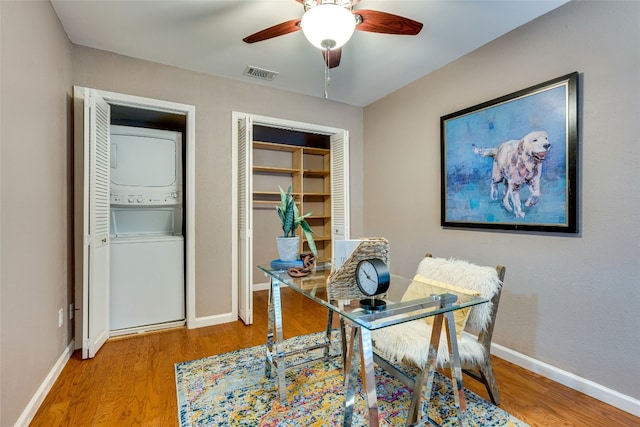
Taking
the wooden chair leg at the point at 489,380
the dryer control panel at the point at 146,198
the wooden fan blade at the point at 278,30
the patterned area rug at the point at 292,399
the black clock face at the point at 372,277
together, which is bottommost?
the patterned area rug at the point at 292,399

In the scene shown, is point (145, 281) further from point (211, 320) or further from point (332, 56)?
point (332, 56)

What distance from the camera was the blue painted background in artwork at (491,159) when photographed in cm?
199

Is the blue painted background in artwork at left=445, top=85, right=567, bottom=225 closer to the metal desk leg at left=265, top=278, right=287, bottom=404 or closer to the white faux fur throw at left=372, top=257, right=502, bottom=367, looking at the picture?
the white faux fur throw at left=372, top=257, right=502, bottom=367

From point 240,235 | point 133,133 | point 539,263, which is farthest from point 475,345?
point 133,133

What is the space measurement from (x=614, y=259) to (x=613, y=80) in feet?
3.51

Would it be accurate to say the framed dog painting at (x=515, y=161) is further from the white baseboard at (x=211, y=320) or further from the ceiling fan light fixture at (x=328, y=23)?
the white baseboard at (x=211, y=320)

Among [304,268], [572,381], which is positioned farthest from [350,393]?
[572,381]

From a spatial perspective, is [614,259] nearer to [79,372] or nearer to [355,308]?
[355,308]

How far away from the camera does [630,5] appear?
1.69 m

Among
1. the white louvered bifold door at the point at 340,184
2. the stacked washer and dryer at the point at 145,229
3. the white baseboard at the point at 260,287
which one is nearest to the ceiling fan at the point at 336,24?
the white louvered bifold door at the point at 340,184

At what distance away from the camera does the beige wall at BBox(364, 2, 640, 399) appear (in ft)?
5.62

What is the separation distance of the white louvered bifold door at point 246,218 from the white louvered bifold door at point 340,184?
3.67 feet

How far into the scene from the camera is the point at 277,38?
241 centimetres

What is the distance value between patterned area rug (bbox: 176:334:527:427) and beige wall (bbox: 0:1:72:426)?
832 mm
